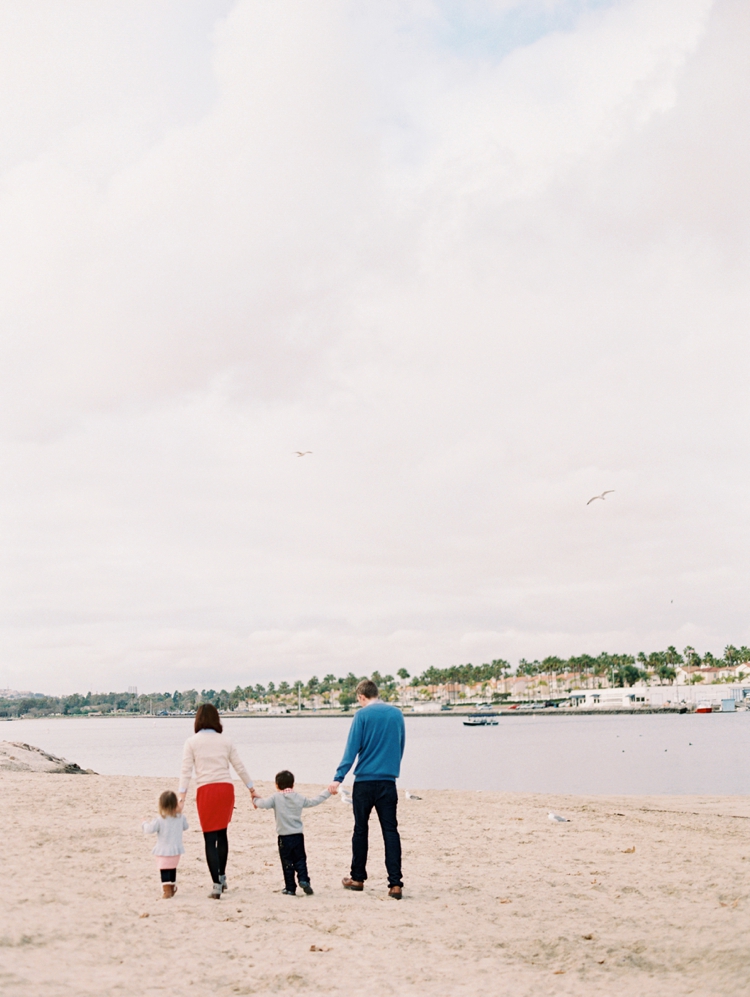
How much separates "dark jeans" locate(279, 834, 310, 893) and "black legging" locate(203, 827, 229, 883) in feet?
2.04

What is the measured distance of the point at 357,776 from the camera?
9.49 m

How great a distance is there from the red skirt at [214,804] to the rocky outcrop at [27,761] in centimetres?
1600

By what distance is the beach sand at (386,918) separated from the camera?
679 cm

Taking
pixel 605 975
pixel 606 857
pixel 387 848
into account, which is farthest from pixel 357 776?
pixel 606 857

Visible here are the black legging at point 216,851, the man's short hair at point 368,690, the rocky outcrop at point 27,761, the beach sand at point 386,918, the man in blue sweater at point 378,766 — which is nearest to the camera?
the beach sand at point 386,918

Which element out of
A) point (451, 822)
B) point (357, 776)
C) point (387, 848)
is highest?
point (357, 776)

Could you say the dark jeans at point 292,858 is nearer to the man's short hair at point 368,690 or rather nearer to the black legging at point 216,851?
the black legging at point 216,851

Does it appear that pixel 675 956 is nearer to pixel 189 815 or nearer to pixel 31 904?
pixel 31 904

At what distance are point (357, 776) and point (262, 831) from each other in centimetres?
566

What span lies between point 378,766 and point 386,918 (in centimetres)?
139

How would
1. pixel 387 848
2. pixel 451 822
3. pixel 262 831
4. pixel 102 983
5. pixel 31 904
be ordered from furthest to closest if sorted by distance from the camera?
1. pixel 451 822
2. pixel 262 831
3. pixel 387 848
4. pixel 31 904
5. pixel 102 983

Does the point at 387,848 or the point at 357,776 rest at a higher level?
the point at 357,776

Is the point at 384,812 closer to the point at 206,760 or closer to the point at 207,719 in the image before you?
the point at 206,760

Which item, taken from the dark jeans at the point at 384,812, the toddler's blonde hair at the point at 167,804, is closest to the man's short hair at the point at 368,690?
the dark jeans at the point at 384,812
